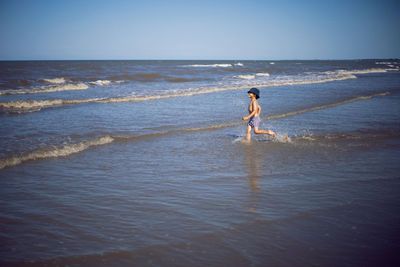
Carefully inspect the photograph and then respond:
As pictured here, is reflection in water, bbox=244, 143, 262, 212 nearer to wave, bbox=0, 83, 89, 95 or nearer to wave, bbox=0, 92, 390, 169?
wave, bbox=0, 92, 390, 169

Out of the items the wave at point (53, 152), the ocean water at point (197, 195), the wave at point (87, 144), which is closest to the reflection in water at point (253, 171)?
the ocean water at point (197, 195)

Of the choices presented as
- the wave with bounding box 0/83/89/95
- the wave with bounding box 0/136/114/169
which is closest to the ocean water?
the wave with bounding box 0/136/114/169

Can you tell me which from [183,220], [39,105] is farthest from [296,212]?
[39,105]

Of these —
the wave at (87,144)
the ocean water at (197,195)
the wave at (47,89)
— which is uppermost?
the wave at (47,89)

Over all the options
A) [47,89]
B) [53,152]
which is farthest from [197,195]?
[47,89]

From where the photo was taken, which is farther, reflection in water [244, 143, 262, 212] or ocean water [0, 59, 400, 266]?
reflection in water [244, 143, 262, 212]

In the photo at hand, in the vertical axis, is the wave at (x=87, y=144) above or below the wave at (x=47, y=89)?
below

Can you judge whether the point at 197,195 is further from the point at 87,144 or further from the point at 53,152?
the point at 87,144

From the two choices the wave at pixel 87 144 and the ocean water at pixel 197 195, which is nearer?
the ocean water at pixel 197 195

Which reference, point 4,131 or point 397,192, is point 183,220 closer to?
point 397,192

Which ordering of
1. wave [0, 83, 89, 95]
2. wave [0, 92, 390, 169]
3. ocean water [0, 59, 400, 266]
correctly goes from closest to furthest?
ocean water [0, 59, 400, 266]
wave [0, 92, 390, 169]
wave [0, 83, 89, 95]

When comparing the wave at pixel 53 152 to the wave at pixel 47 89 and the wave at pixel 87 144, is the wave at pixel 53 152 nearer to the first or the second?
the wave at pixel 87 144

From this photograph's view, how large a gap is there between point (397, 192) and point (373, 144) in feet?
10.5

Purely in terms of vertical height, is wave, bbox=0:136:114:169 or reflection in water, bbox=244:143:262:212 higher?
wave, bbox=0:136:114:169
